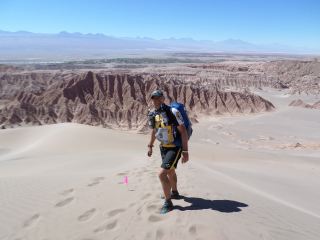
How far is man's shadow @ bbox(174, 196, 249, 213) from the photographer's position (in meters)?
5.28

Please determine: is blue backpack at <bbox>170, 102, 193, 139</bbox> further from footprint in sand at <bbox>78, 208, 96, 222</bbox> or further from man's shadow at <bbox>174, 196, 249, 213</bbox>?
footprint in sand at <bbox>78, 208, 96, 222</bbox>

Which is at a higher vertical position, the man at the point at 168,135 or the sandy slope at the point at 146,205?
the man at the point at 168,135

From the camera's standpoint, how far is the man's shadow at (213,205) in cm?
A: 528

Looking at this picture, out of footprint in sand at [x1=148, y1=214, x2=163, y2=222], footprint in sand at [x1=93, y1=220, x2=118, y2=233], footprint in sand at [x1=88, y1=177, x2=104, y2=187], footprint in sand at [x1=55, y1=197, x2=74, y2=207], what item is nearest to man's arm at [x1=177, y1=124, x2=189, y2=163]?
footprint in sand at [x1=148, y1=214, x2=163, y2=222]

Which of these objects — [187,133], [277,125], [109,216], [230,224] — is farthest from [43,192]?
[277,125]

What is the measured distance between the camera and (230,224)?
4.69m

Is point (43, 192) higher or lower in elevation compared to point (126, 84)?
higher

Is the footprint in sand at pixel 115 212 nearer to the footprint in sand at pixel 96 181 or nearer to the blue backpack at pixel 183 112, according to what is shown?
the blue backpack at pixel 183 112

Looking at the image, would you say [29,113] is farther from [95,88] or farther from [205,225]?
[205,225]

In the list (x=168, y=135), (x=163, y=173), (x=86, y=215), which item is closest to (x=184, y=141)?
(x=168, y=135)

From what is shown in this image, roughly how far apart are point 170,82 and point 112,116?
424 inches

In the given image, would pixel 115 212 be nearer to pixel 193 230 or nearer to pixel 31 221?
pixel 31 221

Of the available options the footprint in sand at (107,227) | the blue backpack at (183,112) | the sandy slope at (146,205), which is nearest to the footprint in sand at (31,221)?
the sandy slope at (146,205)

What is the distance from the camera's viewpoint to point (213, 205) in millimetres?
5484
